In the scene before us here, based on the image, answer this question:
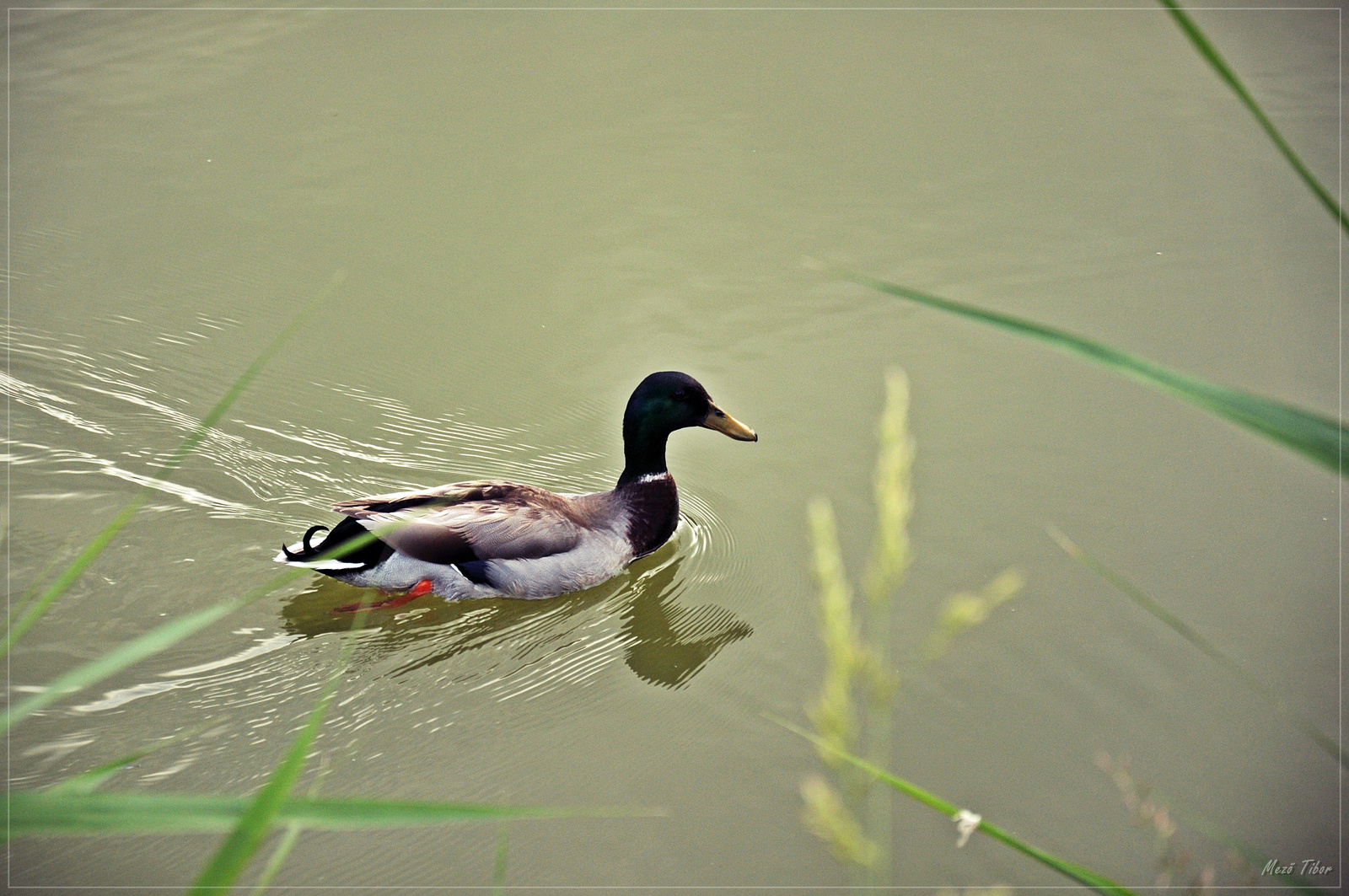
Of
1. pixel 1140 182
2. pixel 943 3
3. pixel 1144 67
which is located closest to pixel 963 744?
pixel 1140 182

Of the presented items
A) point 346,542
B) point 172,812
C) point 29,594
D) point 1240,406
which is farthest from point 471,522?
point 1240,406

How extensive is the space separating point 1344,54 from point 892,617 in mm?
7220

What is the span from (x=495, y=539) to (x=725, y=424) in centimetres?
117

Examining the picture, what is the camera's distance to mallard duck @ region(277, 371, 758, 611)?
458 cm

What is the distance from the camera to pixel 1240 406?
1.32 meters

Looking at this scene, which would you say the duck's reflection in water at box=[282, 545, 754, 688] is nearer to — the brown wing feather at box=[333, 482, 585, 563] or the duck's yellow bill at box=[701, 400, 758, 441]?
the brown wing feather at box=[333, 482, 585, 563]

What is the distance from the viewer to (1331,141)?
25.5 ft

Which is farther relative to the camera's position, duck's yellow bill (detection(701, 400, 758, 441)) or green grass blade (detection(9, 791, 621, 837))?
duck's yellow bill (detection(701, 400, 758, 441))

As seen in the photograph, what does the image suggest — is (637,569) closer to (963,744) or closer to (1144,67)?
(963,744)

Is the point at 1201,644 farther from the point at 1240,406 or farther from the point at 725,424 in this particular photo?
the point at 725,424

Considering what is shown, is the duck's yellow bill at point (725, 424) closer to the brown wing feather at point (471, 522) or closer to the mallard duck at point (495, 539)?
the mallard duck at point (495, 539)

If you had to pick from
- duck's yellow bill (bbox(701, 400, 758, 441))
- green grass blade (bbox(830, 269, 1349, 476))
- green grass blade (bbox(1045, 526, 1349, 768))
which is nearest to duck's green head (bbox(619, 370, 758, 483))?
duck's yellow bill (bbox(701, 400, 758, 441))

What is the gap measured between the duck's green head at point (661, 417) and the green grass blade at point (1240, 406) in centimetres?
373

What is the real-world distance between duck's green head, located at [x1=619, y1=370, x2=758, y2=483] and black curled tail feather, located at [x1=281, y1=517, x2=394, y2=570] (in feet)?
3.68
